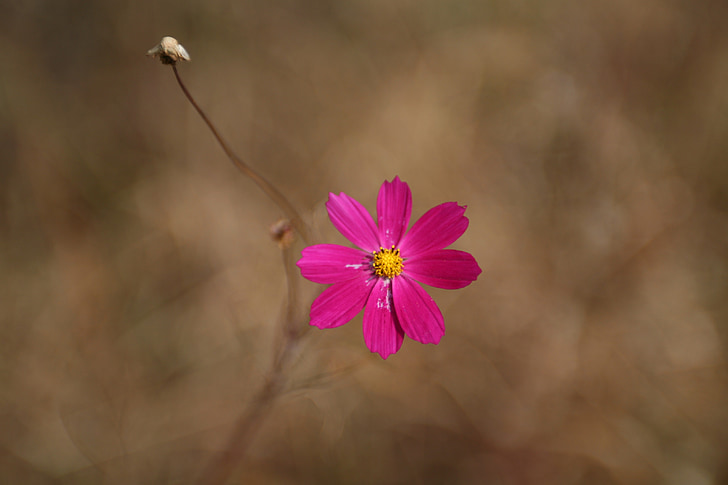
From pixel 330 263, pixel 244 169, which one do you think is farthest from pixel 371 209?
pixel 330 263

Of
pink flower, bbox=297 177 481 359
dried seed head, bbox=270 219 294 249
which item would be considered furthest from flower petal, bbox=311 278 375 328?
dried seed head, bbox=270 219 294 249

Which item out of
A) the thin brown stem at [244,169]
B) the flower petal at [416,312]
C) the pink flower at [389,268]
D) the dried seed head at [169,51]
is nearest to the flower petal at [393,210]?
the pink flower at [389,268]

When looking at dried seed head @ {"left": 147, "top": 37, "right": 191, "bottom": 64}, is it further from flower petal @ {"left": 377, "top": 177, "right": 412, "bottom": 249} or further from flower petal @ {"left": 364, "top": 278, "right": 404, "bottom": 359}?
flower petal @ {"left": 364, "top": 278, "right": 404, "bottom": 359}

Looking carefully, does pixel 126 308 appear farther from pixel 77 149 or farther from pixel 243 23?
pixel 243 23

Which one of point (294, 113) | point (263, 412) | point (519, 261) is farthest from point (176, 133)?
point (519, 261)

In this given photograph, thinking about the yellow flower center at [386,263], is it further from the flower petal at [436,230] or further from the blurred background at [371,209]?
the blurred background at [371,209]

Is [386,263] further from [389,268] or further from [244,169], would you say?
[244,169]

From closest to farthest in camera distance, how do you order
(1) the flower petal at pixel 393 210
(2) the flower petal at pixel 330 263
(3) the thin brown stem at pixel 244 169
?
(3) the thin brown stem at pixel 244 169, (2) the flower petal at pixel 330 263, (1) the flower petal at pixel 393 210
